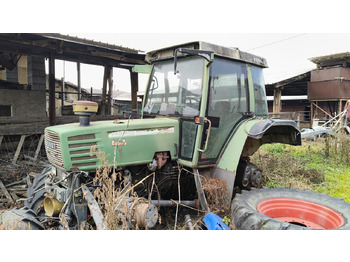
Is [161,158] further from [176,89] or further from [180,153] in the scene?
[176,89]

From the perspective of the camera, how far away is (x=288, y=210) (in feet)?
9.25

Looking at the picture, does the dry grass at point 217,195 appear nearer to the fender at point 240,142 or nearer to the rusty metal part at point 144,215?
the fender at point 240,142

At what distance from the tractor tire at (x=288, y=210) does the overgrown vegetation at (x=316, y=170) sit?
1388mm

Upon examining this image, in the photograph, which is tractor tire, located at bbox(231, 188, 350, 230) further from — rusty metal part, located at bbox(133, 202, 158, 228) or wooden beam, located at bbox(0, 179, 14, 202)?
wooden beam, located at bbox(0, 179, 14, 202)

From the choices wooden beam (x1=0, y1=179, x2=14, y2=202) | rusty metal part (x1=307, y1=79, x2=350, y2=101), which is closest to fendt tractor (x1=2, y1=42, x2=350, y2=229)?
wooden beam (x1=0, y1=179, x2=14, y2=202)

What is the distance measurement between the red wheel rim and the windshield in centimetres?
131

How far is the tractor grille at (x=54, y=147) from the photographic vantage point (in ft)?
8.64

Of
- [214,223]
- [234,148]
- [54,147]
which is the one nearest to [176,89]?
[234,148]

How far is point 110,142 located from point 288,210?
6.79 feet

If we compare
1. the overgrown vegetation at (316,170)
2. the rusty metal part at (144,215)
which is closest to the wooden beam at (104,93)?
the overgrown vegetation at (316,170)

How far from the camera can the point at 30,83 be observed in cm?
868

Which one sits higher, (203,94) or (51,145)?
(203,94)

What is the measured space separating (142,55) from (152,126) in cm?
587

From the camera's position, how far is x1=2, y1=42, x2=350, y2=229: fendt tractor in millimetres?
2533
